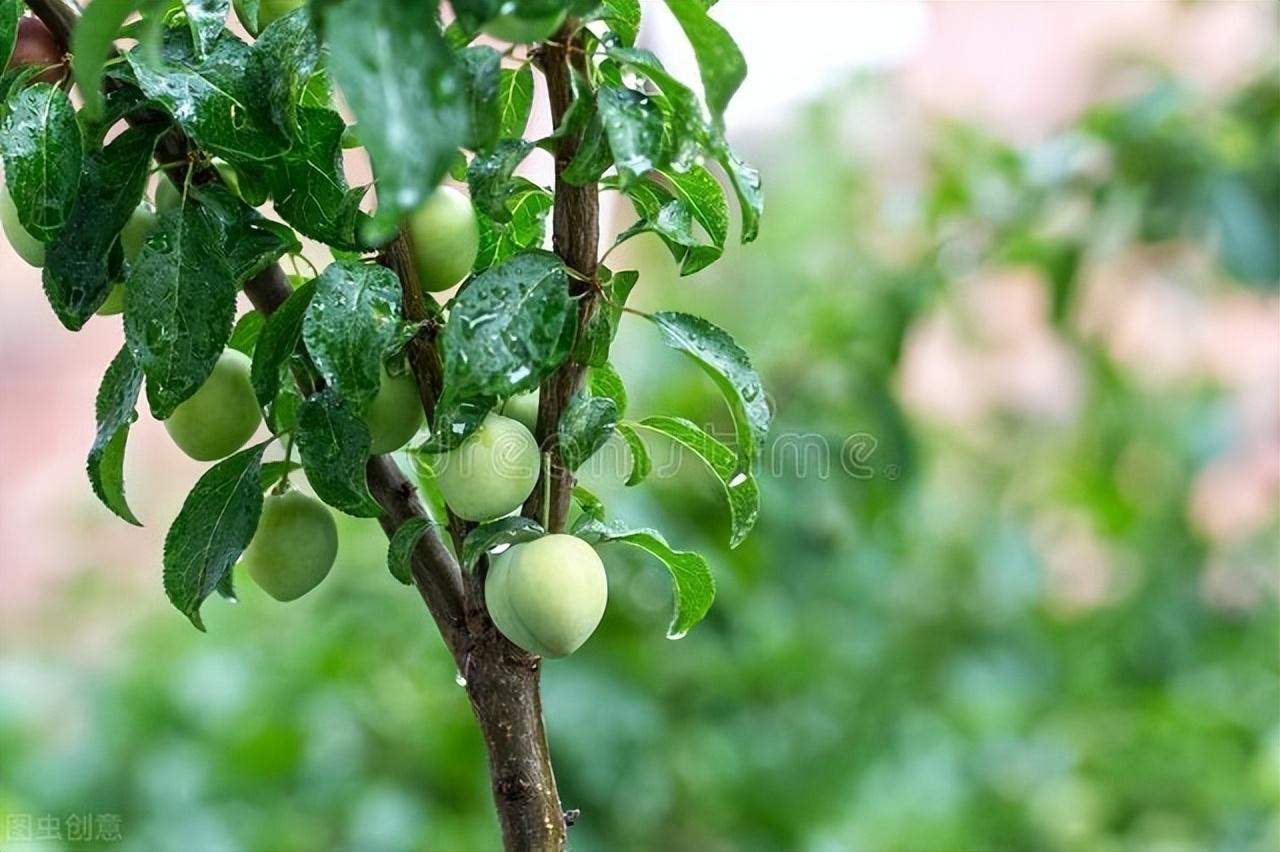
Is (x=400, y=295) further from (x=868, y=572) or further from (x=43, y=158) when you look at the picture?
(x=868, y=572)

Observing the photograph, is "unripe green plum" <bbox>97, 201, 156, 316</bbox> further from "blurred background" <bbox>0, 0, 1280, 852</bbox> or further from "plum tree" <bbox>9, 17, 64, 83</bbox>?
A: "blurred background" <bbox>0, 0, 1280, 852</bbox>

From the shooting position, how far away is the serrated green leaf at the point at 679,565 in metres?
0.28

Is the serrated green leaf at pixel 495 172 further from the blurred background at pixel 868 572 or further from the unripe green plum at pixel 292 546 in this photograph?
the blurred background at pixel 868 572

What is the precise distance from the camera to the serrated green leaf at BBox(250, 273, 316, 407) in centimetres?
26

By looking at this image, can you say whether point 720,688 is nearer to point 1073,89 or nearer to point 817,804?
point 817,804

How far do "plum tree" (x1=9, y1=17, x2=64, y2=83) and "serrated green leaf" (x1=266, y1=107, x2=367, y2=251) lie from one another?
0.05m

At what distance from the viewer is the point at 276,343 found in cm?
26

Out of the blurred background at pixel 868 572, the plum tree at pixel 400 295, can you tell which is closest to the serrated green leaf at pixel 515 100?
the plum tree at pixel 400 295

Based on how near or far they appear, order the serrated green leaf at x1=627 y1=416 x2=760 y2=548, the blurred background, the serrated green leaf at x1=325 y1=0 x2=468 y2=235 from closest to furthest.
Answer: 1. the serrated green leaf at x1=325 y1=0 x2=468 y2=235
2. the serrated green leaf at x1=627 y1=416 x2=760 y2=548
3. the blurred background

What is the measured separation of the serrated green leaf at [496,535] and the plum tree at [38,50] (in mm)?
118

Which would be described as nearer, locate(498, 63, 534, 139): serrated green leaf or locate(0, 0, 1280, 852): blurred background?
locate(498, 63, 534, 139): serrated green leaf

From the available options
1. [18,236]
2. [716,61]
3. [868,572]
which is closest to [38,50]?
[18,236]

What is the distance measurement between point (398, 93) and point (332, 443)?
0.31ft

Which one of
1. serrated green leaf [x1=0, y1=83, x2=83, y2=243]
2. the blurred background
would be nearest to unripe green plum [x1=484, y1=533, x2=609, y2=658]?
serrated green leaf [x1=0, y1=83, x2=83, y2=243]
